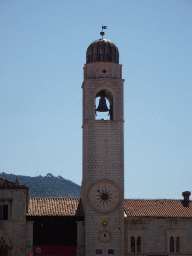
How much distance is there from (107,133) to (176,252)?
13.4 m

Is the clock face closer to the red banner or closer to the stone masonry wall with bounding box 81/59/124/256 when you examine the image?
the stone masonry wall with bounding box 81/59/124/256

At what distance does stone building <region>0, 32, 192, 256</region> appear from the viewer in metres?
59.7

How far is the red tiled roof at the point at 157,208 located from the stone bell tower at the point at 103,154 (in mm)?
2324

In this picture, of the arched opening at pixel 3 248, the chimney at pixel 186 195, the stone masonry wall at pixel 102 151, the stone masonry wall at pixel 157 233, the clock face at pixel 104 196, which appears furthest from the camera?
the chimney at pixel 186 195

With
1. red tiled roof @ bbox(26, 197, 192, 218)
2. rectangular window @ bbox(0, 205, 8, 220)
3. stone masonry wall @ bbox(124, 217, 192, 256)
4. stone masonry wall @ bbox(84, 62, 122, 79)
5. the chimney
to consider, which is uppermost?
stone masonry wall @ bbox(84, 62, 122, 79)

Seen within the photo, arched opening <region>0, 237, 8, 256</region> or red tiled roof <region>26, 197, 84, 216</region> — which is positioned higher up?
red tiled roof <region>26, 197, 84, 216</region>

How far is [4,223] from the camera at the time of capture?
59.4 metres

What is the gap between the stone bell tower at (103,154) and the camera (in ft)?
197

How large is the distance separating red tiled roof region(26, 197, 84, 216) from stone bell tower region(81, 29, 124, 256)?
1099 millimetres

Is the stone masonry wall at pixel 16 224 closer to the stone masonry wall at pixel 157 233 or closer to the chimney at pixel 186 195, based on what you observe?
the stone masonry wall at pixel 157 233

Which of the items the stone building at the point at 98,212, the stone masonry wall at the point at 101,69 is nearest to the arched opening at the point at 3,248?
the stone building at the point at 98,212

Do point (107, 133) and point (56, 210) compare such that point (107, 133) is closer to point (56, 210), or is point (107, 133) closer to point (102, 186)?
point (102, 186)

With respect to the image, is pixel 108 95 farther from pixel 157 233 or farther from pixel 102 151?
pixel 157 233

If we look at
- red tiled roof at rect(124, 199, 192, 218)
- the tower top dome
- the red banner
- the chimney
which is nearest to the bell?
the tower top dome
